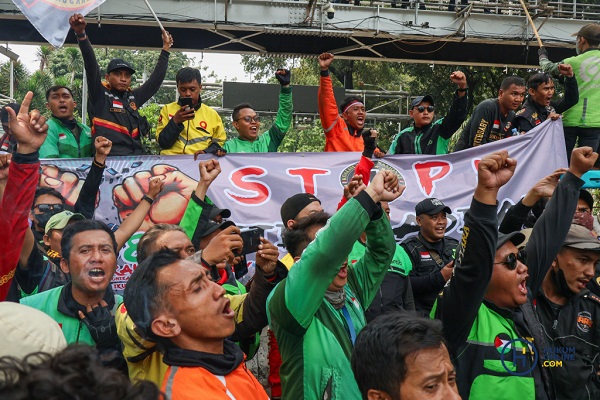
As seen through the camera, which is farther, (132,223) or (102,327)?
Result: (132,223)

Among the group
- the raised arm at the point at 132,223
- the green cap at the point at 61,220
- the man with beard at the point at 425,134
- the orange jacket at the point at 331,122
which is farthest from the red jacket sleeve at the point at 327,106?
the green cap at the point at 61,220

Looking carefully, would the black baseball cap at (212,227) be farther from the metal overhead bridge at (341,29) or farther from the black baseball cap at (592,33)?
the metal overhead bridge at (341,29)

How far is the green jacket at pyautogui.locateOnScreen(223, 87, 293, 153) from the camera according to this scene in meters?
7.66

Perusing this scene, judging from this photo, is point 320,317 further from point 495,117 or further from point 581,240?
point 495,117

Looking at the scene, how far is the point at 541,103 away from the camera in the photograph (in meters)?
7.66

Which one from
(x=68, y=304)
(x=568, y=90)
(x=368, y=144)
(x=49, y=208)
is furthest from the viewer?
(x=568, y=90)

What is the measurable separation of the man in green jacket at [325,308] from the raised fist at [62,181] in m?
3.70

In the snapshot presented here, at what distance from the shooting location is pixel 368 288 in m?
3.73

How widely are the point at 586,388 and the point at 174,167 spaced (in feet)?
13.5

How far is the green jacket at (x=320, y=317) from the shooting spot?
288 centimetres

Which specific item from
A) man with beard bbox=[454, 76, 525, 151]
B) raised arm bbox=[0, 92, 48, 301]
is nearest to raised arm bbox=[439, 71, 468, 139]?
man with beard bbox=[454, 76, 525, 151]

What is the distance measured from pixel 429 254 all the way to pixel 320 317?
2.45 m

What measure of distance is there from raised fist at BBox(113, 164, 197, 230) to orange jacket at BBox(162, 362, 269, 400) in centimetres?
377

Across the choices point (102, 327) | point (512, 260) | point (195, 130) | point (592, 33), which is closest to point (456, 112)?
point (592, 33)
